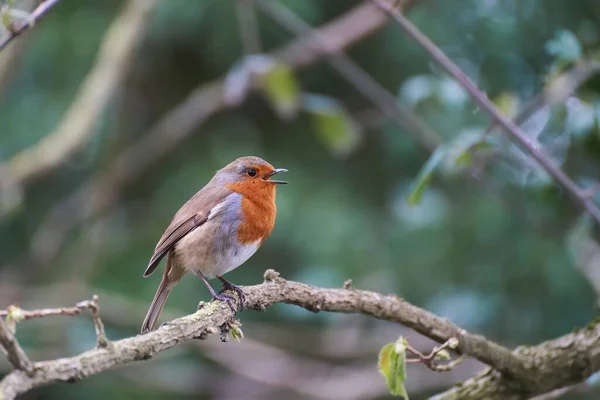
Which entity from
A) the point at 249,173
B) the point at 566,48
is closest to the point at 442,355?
the point at 566,48

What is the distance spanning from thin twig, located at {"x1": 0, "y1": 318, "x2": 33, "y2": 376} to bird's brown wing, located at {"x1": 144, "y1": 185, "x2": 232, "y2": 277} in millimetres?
2209

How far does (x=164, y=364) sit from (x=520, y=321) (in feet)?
9.67

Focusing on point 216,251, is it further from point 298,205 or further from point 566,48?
point 298,205

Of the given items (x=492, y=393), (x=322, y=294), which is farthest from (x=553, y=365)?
(x=322, y=294)

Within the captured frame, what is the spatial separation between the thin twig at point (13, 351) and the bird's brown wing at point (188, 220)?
7.25 ft

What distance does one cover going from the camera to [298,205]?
20.7 ft

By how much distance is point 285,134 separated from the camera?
7.00 meters

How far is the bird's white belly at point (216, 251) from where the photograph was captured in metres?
3.59

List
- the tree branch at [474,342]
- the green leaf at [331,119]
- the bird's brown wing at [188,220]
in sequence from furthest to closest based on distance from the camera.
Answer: the green leaf at [331,119]
the bird's brown wing at [188,220]
the tree branch at [474,342]

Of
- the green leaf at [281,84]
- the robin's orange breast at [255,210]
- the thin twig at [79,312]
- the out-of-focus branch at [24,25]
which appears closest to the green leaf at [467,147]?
the robin's orange breast at [255,210]

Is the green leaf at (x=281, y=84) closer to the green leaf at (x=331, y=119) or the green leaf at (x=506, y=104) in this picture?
the green leaf at (x=331, y=119)

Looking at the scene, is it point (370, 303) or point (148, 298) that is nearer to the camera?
point (370, 303)

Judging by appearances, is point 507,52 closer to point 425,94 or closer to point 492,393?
point 425,94

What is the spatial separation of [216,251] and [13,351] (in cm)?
222
